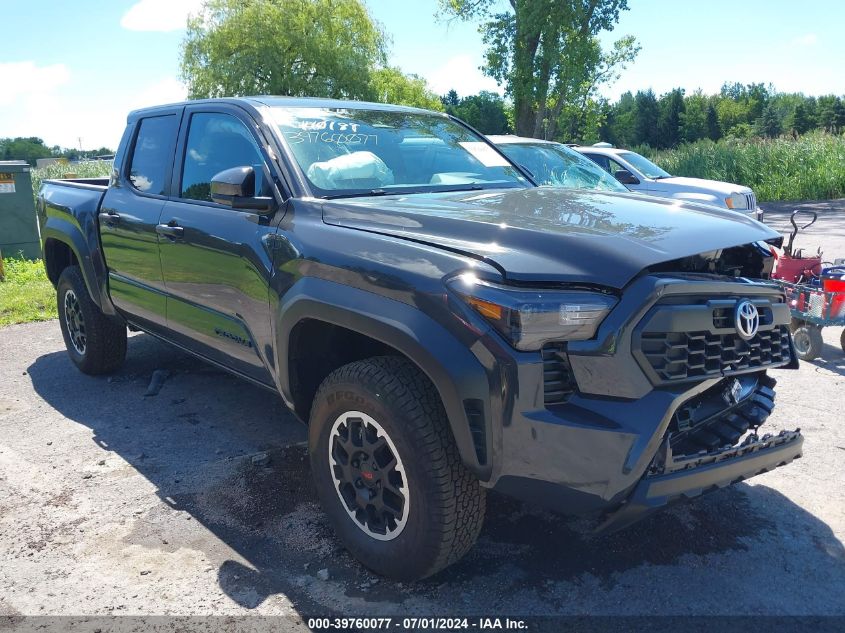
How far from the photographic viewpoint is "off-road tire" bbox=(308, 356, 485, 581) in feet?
8.55

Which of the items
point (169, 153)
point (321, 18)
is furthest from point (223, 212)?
point (321, 18)

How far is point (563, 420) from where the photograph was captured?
2.37m

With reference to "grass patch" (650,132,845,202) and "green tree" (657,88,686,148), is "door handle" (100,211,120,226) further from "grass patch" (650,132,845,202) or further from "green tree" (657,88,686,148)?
"green tree" (657,88,686,148)

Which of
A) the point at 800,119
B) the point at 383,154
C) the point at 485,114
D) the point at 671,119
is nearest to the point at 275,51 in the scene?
the point at 383,154

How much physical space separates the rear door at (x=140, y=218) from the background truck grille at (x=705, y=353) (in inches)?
118

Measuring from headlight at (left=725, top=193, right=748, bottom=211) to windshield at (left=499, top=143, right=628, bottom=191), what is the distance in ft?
13.0

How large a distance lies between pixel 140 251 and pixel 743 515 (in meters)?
3.67

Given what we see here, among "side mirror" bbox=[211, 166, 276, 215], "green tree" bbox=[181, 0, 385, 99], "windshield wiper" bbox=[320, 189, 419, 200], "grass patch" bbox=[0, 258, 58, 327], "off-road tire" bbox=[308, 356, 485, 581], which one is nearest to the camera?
"off-road tire" bbox=[308, 356, 485, 581]

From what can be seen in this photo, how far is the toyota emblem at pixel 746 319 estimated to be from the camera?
2.64m

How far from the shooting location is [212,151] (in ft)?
13.5

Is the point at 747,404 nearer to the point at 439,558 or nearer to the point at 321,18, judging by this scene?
the point at 439,558

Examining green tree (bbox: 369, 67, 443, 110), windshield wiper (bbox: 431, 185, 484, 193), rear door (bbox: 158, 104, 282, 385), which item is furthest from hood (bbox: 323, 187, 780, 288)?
green tree (bbox: 369, 67, 443, 110)

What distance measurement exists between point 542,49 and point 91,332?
975 inches

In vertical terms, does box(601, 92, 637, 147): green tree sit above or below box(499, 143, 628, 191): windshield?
above
